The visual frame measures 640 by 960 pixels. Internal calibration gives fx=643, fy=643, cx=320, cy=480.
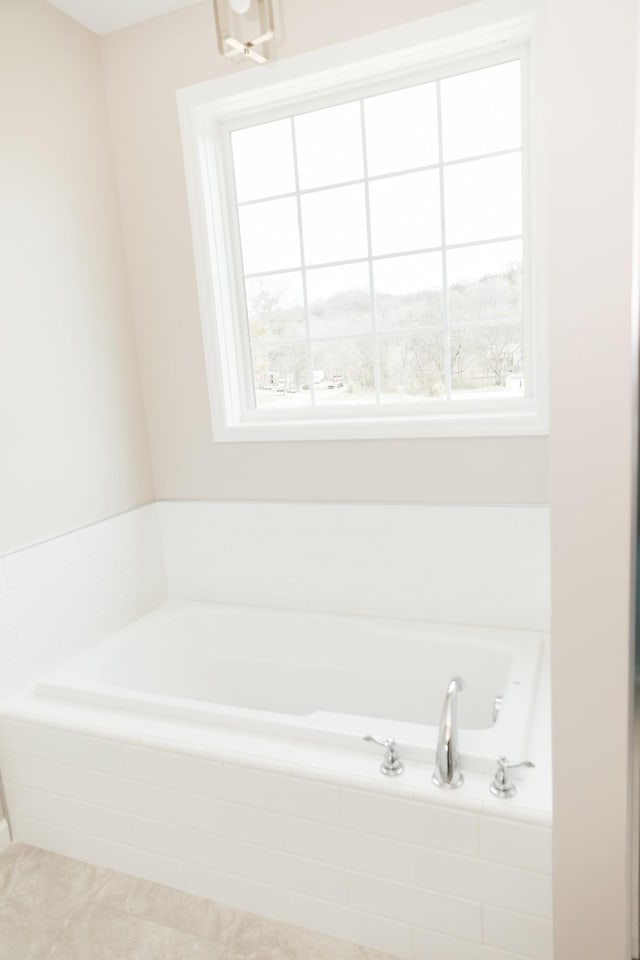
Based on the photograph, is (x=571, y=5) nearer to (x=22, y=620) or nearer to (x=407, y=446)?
(x=407, y=446)

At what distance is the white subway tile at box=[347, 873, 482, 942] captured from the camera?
1552mm

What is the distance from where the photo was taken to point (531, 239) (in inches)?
86.3

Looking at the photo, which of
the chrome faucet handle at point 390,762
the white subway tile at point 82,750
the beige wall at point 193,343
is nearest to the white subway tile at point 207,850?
the white subway tile at point 82,750

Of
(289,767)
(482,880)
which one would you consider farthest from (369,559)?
(482,880)

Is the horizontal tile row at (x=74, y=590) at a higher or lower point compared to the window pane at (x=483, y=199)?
lower

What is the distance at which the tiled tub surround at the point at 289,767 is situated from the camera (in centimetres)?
154

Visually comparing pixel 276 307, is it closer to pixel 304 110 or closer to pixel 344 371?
pixel 344 371

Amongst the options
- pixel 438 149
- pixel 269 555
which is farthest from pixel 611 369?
pixel 269 555

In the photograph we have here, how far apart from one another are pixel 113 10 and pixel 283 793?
2.77 meters

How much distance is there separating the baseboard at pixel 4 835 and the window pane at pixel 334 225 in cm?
233

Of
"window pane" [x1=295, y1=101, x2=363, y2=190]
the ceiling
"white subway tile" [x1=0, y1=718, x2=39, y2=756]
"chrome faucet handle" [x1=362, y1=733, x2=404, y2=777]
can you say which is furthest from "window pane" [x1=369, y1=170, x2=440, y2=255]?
"white subway tile" [x1=0, y1=718, x2=39, y2=756]

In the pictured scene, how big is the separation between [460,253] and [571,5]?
1.42 meters

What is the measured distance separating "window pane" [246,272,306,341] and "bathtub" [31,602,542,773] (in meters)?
1.19

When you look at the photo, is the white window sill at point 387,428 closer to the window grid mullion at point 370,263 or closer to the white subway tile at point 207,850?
the window grid mullion at point 370,263
